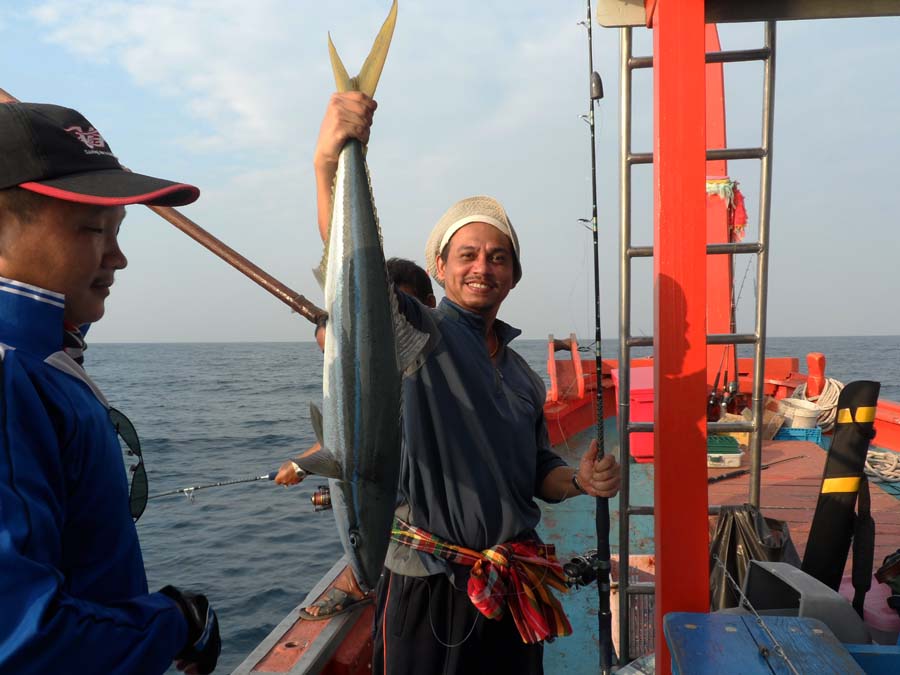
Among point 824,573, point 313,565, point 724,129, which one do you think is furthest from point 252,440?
point 824,573

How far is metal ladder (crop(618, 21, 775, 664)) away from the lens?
8.48 ft

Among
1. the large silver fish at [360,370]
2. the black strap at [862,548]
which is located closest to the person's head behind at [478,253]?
the large silver fish at [360,370]

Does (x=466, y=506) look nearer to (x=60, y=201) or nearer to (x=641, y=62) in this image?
(x=60, y=201)

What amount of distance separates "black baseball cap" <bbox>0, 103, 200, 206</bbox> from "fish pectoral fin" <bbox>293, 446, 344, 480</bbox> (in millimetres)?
721

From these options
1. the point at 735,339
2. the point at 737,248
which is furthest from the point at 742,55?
the point at 735,339

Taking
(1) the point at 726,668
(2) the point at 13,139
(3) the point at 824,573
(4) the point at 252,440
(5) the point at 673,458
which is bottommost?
(4) the point at 252,440

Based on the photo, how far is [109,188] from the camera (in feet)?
4.16

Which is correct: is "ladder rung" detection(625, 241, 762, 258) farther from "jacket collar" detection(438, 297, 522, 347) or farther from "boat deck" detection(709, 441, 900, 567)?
"boat deck" detection(709, 441, 900, 567)

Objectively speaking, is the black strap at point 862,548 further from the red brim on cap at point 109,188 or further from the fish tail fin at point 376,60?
the red brim on cap at point 109,188

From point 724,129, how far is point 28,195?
8338mm

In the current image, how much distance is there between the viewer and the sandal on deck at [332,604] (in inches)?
133

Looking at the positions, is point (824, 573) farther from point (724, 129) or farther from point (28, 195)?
point (724, 129)

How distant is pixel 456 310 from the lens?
88.8 inches

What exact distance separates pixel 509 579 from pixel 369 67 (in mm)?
1690
